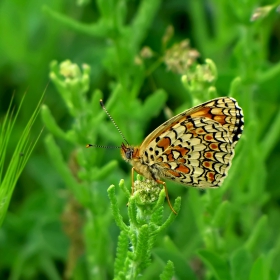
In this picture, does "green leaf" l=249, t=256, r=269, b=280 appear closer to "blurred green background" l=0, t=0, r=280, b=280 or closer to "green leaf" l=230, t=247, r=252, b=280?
"blurred green background" l=0, t=0, r=280, b=280

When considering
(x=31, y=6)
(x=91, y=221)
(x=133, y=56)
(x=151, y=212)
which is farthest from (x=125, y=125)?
(x=31, y=6)

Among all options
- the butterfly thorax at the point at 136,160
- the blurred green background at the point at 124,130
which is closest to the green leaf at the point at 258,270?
the blurred green background at the point at 124,130

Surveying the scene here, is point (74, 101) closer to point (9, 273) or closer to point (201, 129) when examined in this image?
point (201, 129)

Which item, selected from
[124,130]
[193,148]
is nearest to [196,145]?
[193,148]

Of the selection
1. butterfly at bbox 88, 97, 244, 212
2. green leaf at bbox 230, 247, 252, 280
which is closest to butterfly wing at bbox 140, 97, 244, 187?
butterfly at bbox 88, 97, 244, 212

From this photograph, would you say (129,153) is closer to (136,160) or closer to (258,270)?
(136,160)

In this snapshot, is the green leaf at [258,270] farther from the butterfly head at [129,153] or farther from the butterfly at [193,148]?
the butterfly head at [129,153]

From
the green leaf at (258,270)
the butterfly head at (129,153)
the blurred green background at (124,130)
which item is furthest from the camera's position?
the blurred green background at (124,130)
